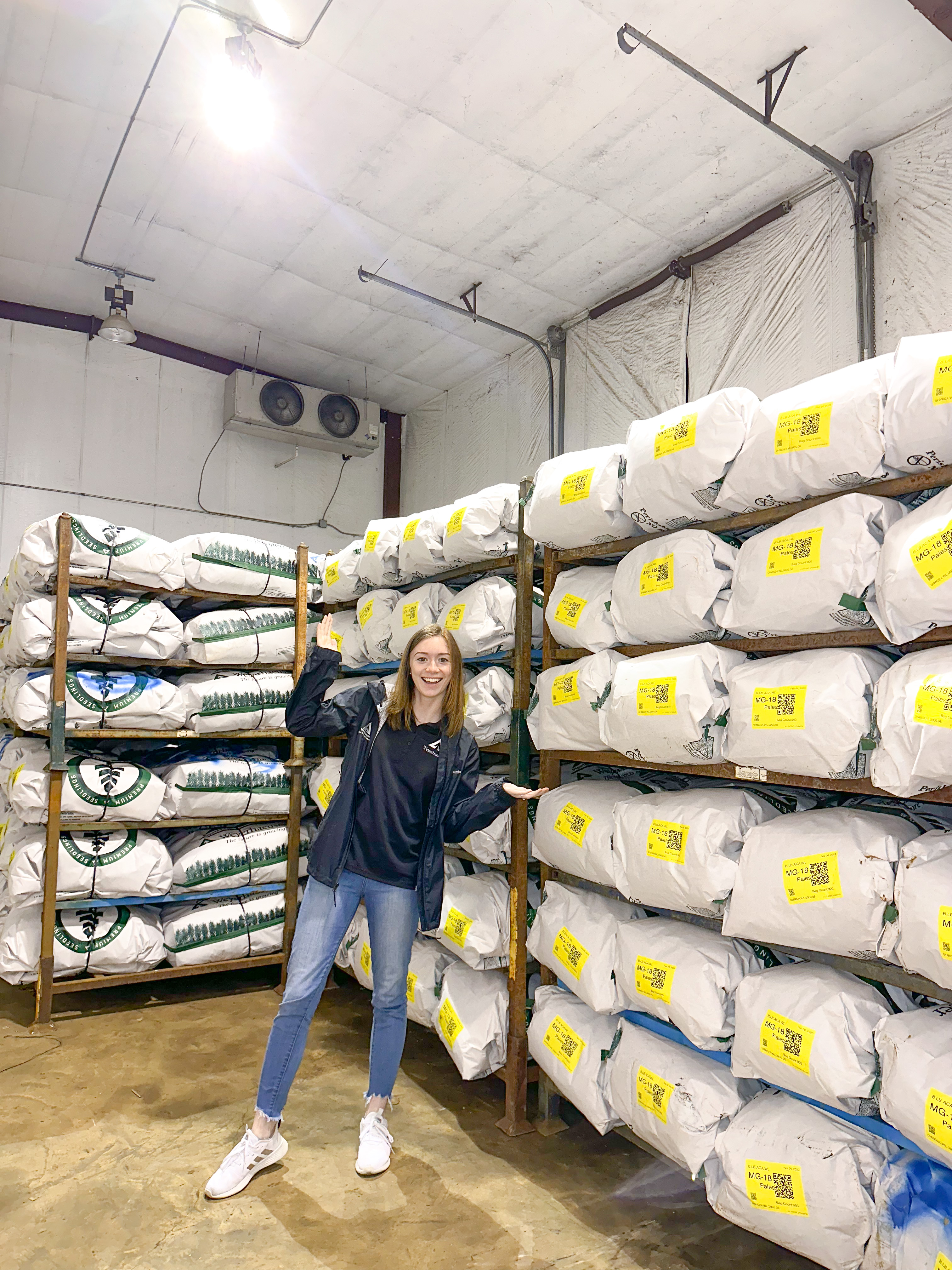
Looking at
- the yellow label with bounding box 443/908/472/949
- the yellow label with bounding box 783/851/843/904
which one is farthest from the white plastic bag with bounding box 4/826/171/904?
the yellow label with bounding box 783/851/843/904

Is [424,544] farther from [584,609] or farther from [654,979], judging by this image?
[654,979]

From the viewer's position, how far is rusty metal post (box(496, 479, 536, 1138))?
9.74ft

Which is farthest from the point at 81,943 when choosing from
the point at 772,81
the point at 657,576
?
the point at 772,81

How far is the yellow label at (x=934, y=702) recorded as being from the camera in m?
1.76

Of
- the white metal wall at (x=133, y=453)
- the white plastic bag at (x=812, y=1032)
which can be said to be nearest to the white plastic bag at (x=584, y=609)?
the white plastic bag at (x=812, y=1032)

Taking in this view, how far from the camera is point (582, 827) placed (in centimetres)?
275

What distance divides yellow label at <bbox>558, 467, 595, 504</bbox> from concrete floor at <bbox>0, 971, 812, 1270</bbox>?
2.09 metres

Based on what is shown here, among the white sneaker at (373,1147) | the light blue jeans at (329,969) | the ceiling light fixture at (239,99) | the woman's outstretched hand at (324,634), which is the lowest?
the white sneaker at (373,1147)

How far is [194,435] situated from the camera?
632 cm

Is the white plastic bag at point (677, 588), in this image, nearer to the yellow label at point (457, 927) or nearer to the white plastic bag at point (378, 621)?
the yellow label at point (457, 927)

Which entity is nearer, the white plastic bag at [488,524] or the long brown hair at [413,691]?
the long brown hair at [413,691]

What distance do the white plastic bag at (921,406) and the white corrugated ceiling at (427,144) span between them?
2.01 m

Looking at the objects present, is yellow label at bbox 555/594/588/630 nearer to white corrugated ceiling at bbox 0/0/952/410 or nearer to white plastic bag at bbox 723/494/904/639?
white plastic bag at bbox 723/494/904/639

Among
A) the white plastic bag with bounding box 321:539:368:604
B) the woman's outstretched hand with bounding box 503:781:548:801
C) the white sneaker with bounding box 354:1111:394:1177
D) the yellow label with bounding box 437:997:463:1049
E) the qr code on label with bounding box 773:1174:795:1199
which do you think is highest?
the white plastic bag with bounding box 321:539:368:604
